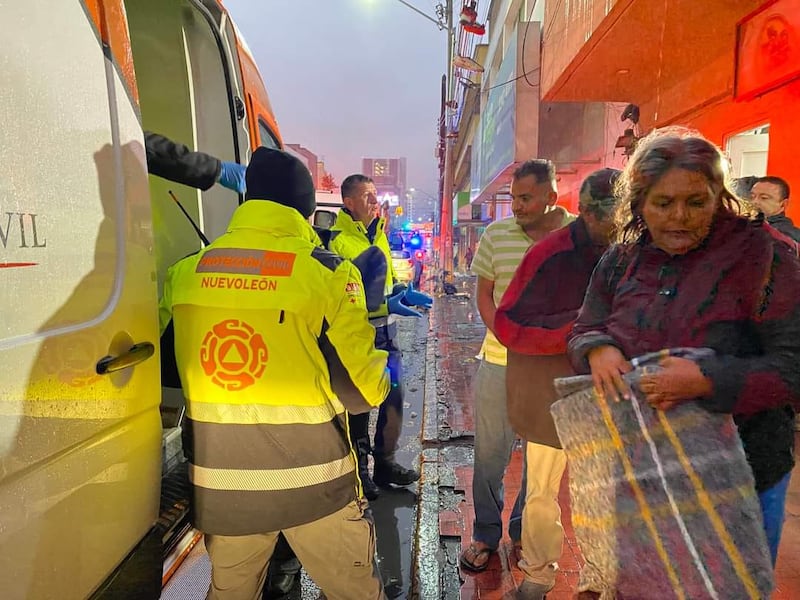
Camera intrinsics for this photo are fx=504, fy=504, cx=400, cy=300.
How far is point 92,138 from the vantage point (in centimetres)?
132

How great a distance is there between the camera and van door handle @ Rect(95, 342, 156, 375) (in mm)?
1302

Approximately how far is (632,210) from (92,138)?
1521mm

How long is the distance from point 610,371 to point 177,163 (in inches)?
70.4

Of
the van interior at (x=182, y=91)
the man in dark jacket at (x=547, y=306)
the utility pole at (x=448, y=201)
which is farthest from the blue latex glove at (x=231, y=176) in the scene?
the utility pole at (x=448, y=201)

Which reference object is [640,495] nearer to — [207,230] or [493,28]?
[207,230]

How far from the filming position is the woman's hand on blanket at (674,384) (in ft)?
3.99

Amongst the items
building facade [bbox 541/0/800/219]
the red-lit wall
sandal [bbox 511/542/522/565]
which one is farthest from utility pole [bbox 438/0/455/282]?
sandal [bbox 511/542/522/565]

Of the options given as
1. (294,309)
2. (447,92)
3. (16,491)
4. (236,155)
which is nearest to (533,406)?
(294,309)

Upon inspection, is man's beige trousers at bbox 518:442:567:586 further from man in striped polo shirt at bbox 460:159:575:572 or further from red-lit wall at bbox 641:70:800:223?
red-lit wall at bbox 641:70:800:223

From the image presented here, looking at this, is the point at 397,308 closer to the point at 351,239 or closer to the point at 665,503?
the point at 351,239

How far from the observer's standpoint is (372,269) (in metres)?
2.99

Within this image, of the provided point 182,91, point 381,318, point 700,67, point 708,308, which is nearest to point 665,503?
point 708,308

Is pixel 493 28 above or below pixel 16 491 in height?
above

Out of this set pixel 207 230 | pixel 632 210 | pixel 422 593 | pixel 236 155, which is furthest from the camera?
pixel 207 230
